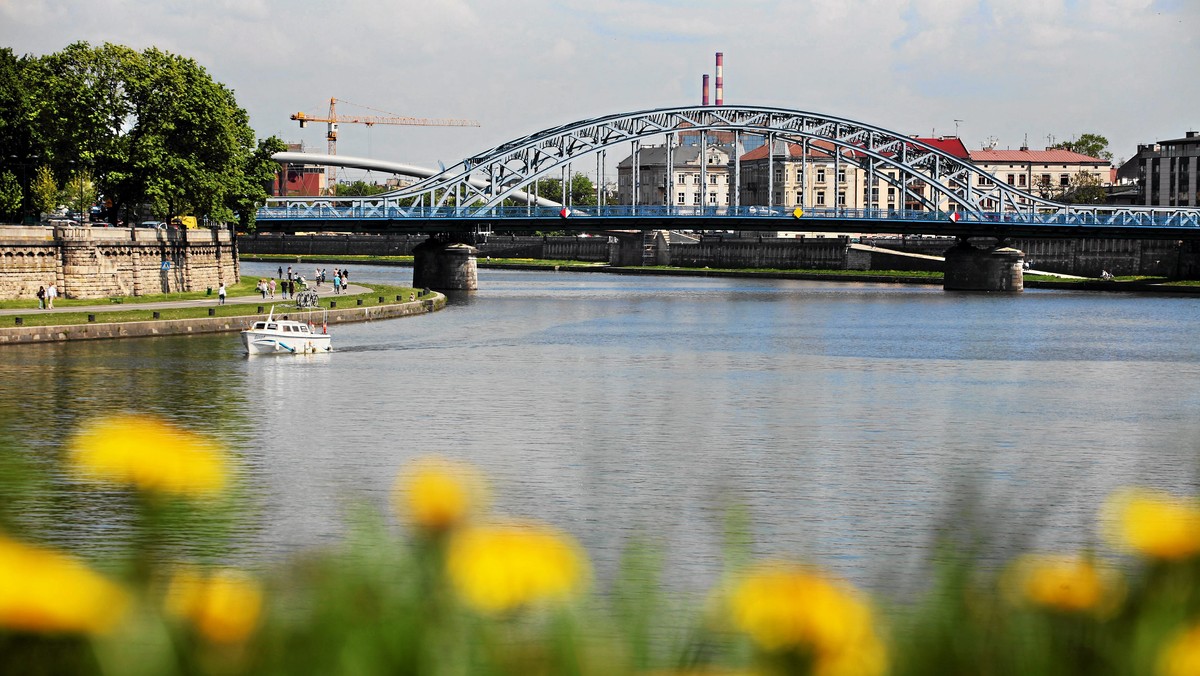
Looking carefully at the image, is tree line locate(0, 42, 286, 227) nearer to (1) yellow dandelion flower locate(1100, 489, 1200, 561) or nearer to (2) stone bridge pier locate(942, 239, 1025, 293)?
(2) stone bridge pier locate(942, 239, 1025, 293)

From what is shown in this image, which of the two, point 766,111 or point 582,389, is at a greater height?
point 766,111

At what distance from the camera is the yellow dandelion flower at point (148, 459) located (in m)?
3.13

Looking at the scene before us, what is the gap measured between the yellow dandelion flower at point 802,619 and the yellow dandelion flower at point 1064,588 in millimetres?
769

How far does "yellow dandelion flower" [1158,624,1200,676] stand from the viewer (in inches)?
130

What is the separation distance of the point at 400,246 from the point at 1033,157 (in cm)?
8121

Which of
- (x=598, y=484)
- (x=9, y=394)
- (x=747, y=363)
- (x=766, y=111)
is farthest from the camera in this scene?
Answer: (x=766, y=111)

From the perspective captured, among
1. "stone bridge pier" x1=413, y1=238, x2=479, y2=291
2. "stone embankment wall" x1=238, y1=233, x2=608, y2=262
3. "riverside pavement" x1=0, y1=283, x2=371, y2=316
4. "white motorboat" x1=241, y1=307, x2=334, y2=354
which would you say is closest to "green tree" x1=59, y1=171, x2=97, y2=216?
"riverside pavement" x1=0, y1=283, x2=371, y2=316

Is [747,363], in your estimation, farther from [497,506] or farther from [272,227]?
[272,227]

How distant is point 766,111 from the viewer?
120m

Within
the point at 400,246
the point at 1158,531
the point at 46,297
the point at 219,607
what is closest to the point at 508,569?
the point at 219,607

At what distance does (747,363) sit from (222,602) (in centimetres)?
4905

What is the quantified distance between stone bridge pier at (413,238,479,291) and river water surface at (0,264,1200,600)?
33327mm

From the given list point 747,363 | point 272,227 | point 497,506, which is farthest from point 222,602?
point 272,227

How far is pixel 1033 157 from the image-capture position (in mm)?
189375
